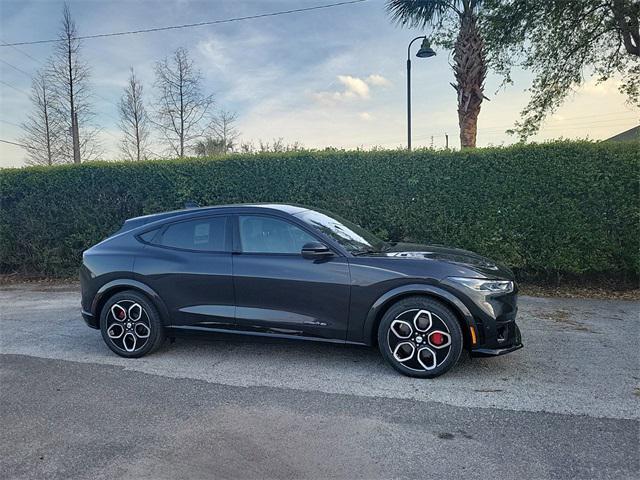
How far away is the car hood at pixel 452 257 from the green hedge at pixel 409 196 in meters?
3.21

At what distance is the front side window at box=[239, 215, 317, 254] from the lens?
13.9 ft

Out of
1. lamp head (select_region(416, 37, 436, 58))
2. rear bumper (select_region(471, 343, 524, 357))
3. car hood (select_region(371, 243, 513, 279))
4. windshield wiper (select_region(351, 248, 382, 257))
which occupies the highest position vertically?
lamp head (select_region(416, 37, 436, 58))

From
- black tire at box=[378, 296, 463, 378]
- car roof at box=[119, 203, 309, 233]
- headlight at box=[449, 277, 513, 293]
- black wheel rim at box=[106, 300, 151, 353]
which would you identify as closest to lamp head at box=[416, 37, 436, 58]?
car roof at box=[119, 203, 309, 233]

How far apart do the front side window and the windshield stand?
0.55 feet

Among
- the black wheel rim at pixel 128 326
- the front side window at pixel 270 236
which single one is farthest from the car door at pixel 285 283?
the black wheel rim at pixel 128 326

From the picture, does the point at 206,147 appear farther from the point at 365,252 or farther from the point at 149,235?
the point at 365,252

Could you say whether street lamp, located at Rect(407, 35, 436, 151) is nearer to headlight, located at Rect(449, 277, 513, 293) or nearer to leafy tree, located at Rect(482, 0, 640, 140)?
leafy tree, located at Rect(482, 0, 640, 140)

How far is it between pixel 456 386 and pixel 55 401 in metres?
3.25

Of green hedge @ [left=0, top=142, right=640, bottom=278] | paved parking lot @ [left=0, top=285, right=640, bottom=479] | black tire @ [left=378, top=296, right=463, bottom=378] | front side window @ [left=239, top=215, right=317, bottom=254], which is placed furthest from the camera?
green hedge @ [left=0, top=142, right=640, bottom=278]

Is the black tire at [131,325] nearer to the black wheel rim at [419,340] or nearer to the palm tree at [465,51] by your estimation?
the black wheel rim at [419,340]

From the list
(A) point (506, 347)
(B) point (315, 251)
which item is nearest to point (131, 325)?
(B) point (315, 251)

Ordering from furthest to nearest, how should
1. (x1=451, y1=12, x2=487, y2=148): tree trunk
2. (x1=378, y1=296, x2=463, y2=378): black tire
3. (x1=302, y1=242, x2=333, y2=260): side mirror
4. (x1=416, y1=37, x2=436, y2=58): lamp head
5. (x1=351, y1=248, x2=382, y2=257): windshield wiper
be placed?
(x1=416, y1=37, x2=436, y2=58): lamp head → (x1=451, y1=12, x2=487, y2=148): tree trunk → (x1=351, y1=248, x2=382, y2=257): windshield wiper → (x1=302, y1=242, x2=333, y2=260): side mirror → (x1=378, y1=296, x2=463, y2=378): black tire

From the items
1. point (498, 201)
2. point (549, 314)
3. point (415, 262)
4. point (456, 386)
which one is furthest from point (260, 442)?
point (498, 201)

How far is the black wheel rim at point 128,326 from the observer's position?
14.8 feet
